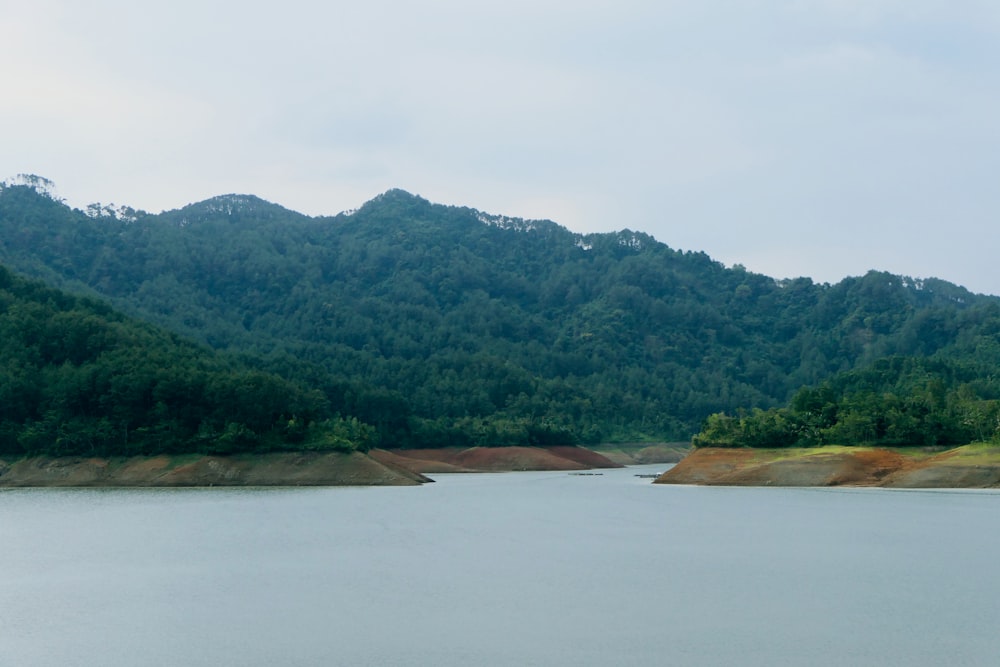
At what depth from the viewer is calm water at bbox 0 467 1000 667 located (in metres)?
25.0

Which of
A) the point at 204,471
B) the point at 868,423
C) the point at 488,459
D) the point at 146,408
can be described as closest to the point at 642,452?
Answer: the point at 488,459

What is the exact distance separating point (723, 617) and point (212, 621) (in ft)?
41.6

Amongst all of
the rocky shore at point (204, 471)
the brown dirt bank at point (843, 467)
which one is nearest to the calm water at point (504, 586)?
the brown dirt bank at point (843, 467)

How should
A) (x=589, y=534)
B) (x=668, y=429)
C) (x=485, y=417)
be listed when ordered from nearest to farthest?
(x=589, y=534), (x=485, y=417), (x=668, y=429)

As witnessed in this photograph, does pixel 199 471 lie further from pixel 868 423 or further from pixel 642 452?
pixel 642 452

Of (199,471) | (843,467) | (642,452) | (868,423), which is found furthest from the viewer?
(642,452)

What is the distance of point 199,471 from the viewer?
87.3 metres

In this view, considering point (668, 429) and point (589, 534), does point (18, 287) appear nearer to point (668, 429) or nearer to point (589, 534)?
point (589, 534)

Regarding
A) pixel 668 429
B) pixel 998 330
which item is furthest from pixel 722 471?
pixel 998 330

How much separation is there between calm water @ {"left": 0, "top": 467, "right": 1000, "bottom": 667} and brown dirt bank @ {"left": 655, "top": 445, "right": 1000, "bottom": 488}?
14163 millimetres

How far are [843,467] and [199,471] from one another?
4745 cm

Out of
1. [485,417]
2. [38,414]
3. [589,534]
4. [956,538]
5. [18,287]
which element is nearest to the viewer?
[956,538]

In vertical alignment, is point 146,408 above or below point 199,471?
above

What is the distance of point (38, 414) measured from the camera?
94.9 meters
